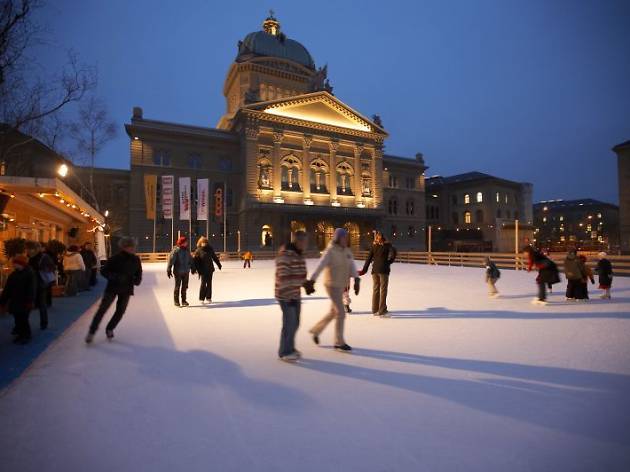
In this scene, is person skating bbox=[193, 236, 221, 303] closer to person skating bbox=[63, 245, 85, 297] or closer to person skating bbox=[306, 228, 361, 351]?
person skating bbox=[63, 245, 85, 297]

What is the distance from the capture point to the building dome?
173 ft

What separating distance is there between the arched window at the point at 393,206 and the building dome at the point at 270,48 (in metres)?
23.8

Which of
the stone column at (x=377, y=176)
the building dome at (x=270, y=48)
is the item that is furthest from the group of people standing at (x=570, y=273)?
the building dome at (x=270, y=48)

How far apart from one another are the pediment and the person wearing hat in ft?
127

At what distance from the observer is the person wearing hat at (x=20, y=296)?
5.74 meters

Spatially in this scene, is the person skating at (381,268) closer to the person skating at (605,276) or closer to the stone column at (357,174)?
the person skating at (605,276)

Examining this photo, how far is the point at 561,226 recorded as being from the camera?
103 m

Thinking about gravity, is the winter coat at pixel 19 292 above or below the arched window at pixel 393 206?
below

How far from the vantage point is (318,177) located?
4556 centimetres

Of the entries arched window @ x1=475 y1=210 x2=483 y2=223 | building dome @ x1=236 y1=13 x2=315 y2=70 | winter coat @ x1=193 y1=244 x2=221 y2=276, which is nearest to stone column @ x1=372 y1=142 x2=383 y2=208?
building dome @ x1=236 y1=13 x2=315 y2=70

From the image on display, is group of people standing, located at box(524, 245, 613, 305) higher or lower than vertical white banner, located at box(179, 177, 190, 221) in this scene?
lower

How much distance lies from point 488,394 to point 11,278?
689 centimetres

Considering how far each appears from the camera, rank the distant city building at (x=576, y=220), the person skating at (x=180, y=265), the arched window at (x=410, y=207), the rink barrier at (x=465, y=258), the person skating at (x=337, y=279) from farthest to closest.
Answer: the distant city building at (x=576, y=220)
the arched window at (x=410, y=207)
the rink barrier at (x=465, y=258)
the person skating at (x=180, y=265)
the person skating at (x=337, y=279)

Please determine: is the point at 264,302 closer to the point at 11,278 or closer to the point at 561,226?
the point at 11,278
